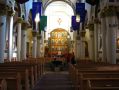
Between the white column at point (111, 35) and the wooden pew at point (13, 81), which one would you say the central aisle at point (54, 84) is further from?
the white column at point (111, 35)

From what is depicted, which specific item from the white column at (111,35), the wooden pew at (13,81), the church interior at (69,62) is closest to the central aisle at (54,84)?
the church interior at (69,62)

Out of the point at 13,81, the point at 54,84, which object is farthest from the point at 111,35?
the point at 13,81

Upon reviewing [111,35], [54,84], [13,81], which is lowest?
[54,84]

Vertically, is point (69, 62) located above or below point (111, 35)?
below

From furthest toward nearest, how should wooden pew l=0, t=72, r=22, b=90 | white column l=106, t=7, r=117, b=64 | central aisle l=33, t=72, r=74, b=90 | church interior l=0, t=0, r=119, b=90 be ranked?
white column l=106, t=7, r=117, b=64
central aisle l=33, t=72, r=74, b=90
church interior l=0, t=0, r=119, b=90
wooden pew l=0, t=72, r=22, b=90

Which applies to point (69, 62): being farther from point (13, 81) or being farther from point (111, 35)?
point (13, 81)

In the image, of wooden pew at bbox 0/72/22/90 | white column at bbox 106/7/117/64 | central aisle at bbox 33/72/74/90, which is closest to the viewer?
wooden pew at bbox 0/72/22/90

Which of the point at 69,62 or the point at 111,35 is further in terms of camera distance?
the point at 69,62

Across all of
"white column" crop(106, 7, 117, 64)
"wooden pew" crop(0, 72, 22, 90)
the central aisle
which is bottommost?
the central aisle

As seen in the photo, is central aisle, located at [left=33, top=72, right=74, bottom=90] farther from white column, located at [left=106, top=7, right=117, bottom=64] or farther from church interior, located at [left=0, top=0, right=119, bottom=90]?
white column, located at [left=106, top=7, right=117, bottom=64]

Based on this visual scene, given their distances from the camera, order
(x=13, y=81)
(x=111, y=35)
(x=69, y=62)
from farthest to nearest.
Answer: (x=69, y=62) < (x=111, y=35) < (x=13, y=81)

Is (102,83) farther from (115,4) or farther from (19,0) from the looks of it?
(115,4)

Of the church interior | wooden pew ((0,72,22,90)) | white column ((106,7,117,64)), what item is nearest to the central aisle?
the church interior

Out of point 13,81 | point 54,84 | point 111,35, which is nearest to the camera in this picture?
point 13,81
